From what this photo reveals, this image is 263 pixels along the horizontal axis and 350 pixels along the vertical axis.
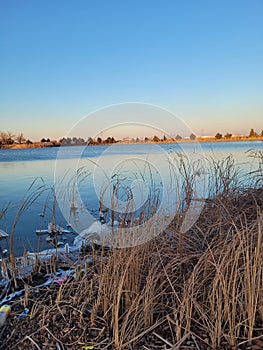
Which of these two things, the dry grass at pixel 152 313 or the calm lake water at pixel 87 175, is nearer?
the dry grass at pixel 152 313

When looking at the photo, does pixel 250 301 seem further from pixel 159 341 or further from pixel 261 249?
pixel 159 341

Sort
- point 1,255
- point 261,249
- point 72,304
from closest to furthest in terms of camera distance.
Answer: point 261,249
point 72,304
point 1,255

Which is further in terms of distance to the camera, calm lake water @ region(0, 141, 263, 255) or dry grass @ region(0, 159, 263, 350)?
calm lake water @ region(0, 141, 263, 255)

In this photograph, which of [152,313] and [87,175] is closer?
[152,313]

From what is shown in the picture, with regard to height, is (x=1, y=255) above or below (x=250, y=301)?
below

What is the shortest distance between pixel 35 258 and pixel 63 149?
113cm

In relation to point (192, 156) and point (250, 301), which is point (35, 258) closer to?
point (250, 301)

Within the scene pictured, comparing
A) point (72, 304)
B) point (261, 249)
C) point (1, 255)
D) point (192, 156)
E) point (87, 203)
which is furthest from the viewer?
point (87, 203)

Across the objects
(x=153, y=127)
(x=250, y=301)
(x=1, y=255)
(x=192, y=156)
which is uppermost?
(x=153, y=127)

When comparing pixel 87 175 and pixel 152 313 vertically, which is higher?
pixel 87 175

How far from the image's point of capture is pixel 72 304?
1874 mm

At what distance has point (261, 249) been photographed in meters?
1.61

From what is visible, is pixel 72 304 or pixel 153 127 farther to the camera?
pixel 153 127

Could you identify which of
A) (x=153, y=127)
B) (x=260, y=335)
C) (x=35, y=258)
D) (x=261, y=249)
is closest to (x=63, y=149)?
(x=153, y=127)
